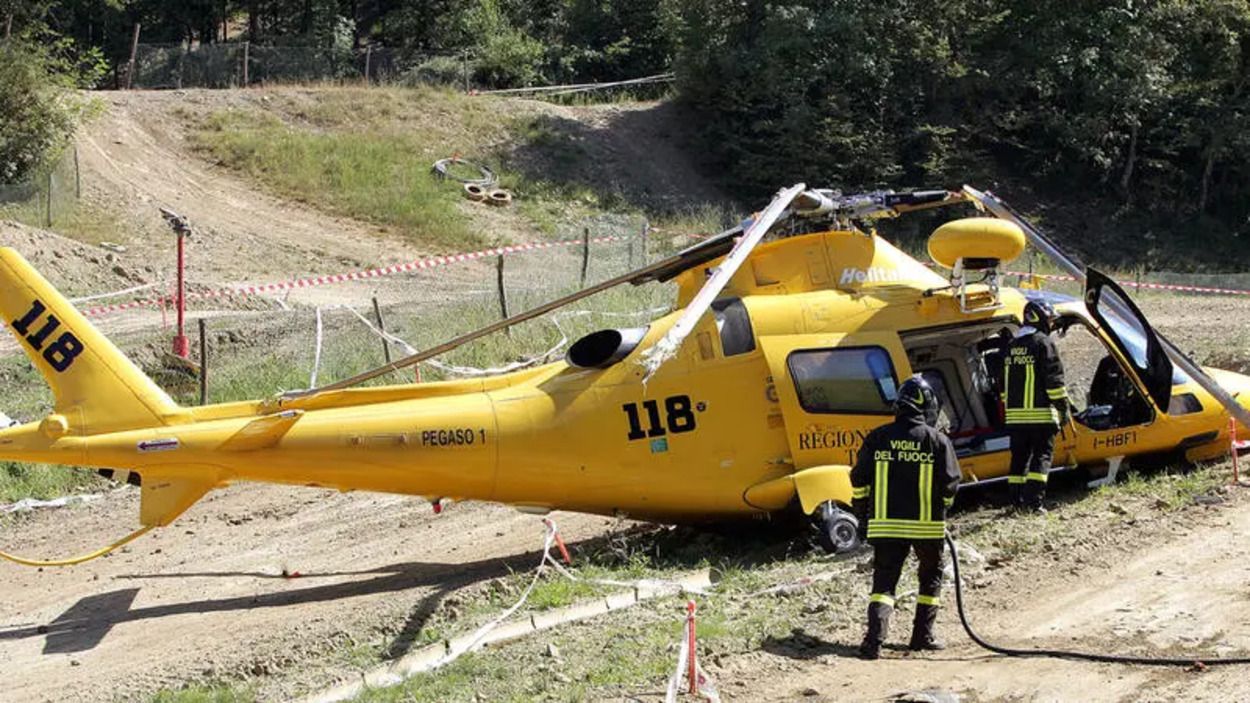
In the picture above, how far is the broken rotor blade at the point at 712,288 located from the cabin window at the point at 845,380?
1.31 metres

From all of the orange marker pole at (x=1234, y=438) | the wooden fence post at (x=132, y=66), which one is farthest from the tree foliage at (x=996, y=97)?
the orange marker pole at (x=1234, y=438)

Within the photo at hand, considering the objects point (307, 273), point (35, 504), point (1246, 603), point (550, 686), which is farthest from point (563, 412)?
point (307, 273)

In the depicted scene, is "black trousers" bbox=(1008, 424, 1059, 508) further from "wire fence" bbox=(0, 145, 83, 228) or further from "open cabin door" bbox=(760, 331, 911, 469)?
"wire fence" bbox=(0, 145, 83, 228)

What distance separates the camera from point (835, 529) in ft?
37.6

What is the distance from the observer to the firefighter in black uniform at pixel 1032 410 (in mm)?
12086

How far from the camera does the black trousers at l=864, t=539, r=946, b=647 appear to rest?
9312 millimetres

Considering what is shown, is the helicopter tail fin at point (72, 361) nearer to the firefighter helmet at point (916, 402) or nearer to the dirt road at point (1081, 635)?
the dirt road at point (1081, 635)

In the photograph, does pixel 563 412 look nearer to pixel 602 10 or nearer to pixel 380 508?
pixel 380 508

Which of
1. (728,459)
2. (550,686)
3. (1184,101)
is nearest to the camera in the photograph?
(550,686)

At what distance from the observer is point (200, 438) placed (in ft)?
37.3

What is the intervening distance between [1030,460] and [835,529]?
2018 mm

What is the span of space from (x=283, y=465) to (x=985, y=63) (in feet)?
116

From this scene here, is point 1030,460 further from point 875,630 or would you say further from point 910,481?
point 875,630

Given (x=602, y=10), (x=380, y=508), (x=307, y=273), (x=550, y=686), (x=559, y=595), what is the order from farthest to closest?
1. (x=602, y=10)
2. (x=307, y=273)
3. (x=380, y=508)
4. (x=559, y=595)
5. (x=550, y=686)
